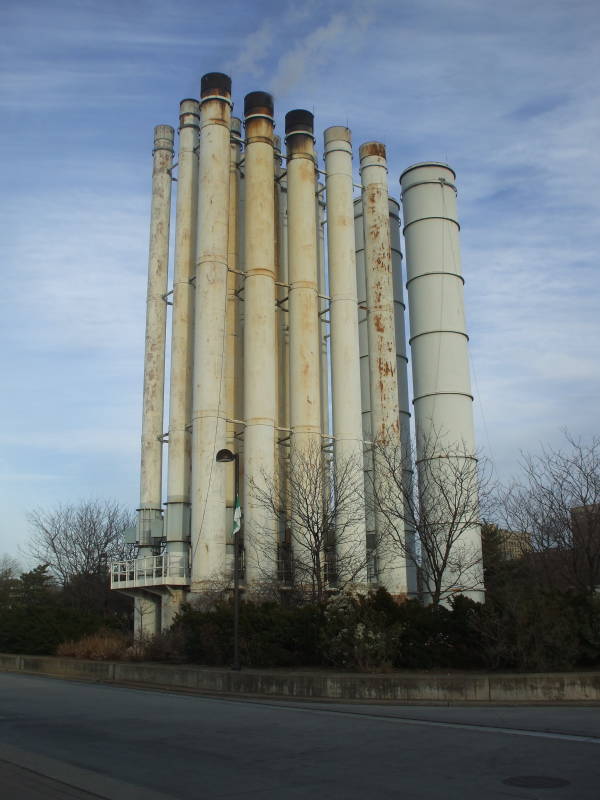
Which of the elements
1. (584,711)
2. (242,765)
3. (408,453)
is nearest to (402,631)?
(584,711)

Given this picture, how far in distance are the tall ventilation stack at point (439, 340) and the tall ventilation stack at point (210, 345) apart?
8.86 meters

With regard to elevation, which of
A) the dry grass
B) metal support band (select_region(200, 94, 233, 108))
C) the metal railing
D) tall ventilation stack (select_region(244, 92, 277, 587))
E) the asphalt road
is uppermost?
metal support band (select_region(200, 94, 233, 108))

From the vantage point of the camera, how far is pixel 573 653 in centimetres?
1702

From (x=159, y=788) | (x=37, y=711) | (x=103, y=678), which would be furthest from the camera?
(x=103, y=678)

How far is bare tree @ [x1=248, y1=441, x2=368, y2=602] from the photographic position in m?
31.9

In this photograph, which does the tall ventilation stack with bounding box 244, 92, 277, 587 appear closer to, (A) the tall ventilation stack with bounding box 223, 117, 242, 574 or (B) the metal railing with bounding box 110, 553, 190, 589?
(A) the tall ventilation stack with bounding box 223, 117, 242, 574

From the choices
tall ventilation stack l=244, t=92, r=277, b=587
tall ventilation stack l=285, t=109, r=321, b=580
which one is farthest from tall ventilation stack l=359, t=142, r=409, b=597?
tall ventilation stack l=244, t=92, r=277, b=587

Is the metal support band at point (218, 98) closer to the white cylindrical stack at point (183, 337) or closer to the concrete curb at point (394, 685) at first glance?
the white cylindrical stack at point (183, 337)

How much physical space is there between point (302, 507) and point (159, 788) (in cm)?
2392

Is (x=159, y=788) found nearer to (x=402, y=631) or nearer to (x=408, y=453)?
(x=402, y=631)

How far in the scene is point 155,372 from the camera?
130 ft

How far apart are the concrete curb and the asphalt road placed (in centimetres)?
85

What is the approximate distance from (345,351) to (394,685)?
23.0 meters

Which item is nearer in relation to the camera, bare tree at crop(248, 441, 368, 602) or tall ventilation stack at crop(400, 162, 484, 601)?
bare tree at crop(248, 441, 368, 602)
